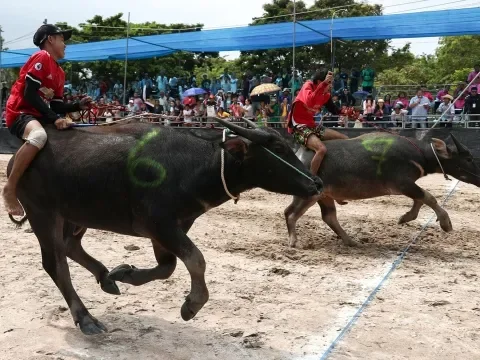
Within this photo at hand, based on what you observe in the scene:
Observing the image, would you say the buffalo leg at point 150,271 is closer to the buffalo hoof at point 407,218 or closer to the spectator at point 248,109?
the buffalo hoof at point 407,218

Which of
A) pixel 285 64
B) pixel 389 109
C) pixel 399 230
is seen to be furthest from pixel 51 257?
pixel 285 64

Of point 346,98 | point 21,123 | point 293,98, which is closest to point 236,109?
point 293,98

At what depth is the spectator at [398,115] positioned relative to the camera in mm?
15672

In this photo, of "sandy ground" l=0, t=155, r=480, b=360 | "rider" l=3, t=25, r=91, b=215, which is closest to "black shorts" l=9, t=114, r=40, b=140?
"rider" l=3, t=25, r=91, b=215

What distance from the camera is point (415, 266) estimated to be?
689cm

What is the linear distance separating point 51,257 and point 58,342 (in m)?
0.75

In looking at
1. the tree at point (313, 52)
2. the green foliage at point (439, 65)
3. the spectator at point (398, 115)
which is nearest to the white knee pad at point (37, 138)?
the spectator at point (398, 115)

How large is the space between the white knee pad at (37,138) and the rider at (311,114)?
14.1 feet

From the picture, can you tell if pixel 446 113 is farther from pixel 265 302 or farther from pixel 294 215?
pixel 265 302

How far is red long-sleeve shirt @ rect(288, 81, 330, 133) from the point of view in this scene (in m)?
8.33

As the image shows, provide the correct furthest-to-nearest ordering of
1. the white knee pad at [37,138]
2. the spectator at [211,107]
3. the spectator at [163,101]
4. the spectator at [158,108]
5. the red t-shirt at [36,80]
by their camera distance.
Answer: the spectator at [163,101] < the spectator at [158,108] < the spectator at [211,107] < the red t-shirt at [36,80] < the white knee pad at [37,138]

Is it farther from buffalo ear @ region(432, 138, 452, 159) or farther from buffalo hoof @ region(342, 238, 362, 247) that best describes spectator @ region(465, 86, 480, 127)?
Answer: buffalo hoof @ region(342, 238, 362, 247)

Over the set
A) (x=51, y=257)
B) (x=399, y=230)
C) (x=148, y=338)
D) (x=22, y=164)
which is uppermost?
(x=22, y=164)

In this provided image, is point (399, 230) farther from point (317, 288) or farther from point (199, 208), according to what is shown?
point (199, 208)
